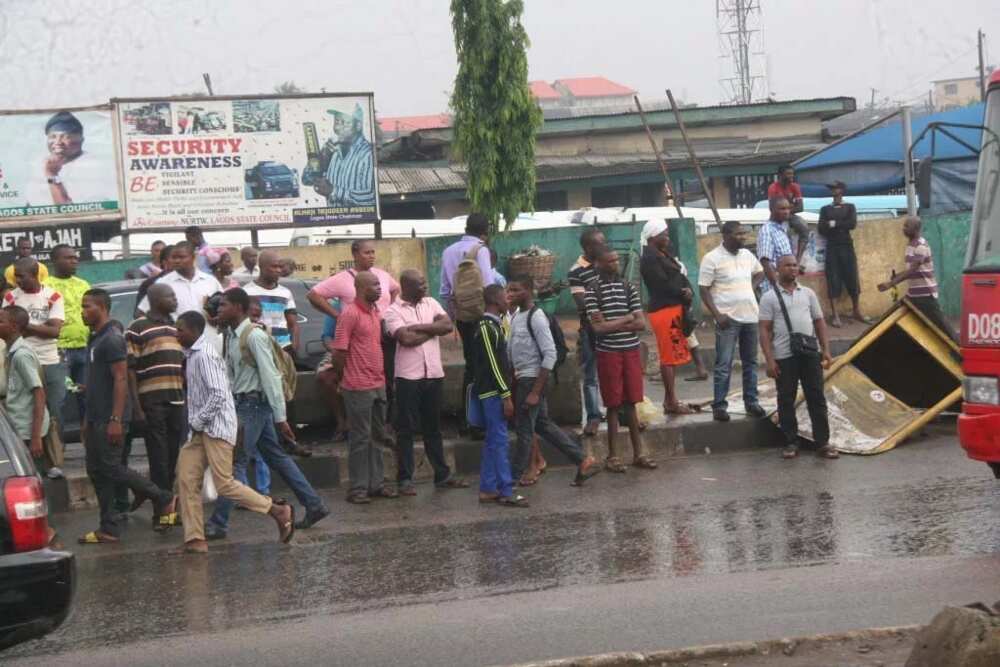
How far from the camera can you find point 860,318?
19.8m

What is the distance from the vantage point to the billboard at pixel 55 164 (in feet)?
63.8

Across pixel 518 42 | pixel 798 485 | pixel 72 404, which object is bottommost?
pixel 798 485

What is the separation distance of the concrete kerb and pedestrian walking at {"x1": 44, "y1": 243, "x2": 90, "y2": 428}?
7.06m

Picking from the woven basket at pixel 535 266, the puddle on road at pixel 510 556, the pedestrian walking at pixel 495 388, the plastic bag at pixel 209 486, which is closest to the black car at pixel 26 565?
the puddle on road at pixel 510 556

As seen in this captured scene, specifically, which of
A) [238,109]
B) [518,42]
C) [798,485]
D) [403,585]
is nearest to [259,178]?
[238,109]

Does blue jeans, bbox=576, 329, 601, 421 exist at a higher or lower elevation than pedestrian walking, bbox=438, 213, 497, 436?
lower

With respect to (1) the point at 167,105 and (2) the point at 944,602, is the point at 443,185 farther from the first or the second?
(2) the point at 944,602

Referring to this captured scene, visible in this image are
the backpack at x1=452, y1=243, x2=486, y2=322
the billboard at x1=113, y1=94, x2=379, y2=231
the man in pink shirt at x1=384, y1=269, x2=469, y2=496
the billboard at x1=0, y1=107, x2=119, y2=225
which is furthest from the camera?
the billboard at x1=113, y1=94, x2=379, y2=231

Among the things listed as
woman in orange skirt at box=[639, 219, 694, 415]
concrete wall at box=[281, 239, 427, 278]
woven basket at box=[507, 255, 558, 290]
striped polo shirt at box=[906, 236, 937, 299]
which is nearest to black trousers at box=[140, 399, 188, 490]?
woman in orange skirt at box=[639, 219, 694, 415]

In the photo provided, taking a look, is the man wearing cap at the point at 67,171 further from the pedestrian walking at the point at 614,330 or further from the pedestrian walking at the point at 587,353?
the pedestrian walking at the point at 614,330

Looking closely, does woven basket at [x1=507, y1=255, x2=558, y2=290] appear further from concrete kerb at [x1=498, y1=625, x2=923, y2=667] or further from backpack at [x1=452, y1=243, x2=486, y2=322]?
concrete kerb at [x1=498, y1=625, x2=923, y2=667]

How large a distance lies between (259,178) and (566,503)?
11172 millimetres

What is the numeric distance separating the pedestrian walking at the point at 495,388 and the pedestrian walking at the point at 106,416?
7.80ft

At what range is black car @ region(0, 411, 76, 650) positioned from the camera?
5.55 meters
